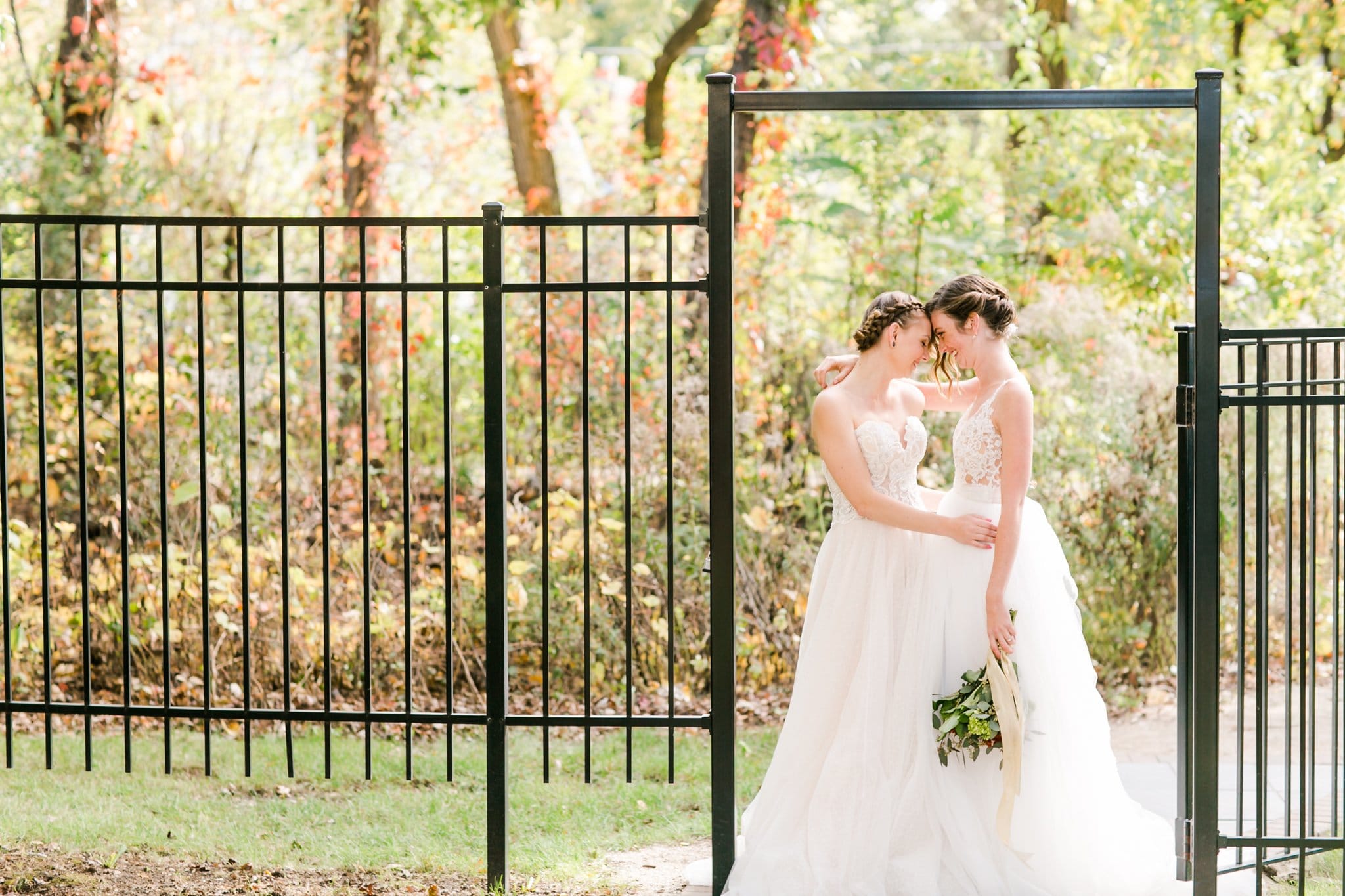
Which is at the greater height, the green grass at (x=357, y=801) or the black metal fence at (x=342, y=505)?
the black metal fence at (x=342, y=505)

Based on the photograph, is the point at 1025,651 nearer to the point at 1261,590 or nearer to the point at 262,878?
the point at 1261,590

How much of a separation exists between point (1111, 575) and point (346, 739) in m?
4.18

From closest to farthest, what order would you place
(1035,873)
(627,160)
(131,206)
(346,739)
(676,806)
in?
(1035,873) < (676,806) < (346,739) < (131,206) < (627,160)

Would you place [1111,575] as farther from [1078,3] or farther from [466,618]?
[1078,3]

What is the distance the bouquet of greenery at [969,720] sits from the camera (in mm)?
3883

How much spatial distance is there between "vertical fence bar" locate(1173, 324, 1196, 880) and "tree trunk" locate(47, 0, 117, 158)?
7.34 metres

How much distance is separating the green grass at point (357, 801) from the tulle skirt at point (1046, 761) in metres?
1.46

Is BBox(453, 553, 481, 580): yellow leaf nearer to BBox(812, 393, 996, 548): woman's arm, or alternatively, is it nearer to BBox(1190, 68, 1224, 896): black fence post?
BBox(812, 393, 996, 548): woman's arm

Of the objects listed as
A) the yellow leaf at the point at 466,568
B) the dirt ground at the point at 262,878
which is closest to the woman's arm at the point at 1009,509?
the dirt ground at the point at 262,878

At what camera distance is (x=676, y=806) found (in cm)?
540

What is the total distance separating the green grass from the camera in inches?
188

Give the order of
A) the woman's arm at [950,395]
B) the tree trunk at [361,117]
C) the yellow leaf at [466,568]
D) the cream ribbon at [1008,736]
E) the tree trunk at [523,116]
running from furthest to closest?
the tree trunk at [523,116], the tree trunk at [361,117], the yellow leaf at [466,568], the woman's arm at [950,395], the cream ribbon at [1008,736]

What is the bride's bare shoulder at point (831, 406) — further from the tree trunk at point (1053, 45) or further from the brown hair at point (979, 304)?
the tree trunk at point (1053, 45)

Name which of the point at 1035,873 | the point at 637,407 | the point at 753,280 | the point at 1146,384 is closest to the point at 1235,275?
the point at 1146,384
